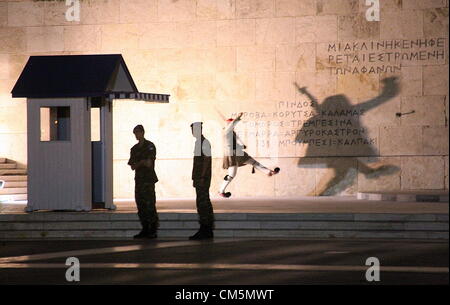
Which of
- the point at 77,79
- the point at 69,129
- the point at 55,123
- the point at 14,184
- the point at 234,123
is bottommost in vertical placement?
the point at 14,184

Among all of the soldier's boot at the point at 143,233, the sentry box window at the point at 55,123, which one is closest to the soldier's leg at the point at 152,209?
the soldier's boot at the point at 143,233

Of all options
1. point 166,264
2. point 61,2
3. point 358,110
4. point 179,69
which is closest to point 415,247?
point 166,264

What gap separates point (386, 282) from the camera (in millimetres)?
11844

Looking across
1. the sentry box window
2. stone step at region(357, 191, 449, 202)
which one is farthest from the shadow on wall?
the sentry box window

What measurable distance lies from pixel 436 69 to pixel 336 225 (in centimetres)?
820

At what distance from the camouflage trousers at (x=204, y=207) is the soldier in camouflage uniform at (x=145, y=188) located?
3.09 ft

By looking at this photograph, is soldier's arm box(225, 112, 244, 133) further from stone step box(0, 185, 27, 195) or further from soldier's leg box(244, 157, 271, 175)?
stone step box(0, 185, 27, 195)

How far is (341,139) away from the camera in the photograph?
25.5 m

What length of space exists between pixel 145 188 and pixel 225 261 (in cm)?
435

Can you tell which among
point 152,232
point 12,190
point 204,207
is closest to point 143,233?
point 152,232

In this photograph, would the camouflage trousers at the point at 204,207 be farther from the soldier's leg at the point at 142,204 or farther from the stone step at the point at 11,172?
the stone step at the point at 11,172

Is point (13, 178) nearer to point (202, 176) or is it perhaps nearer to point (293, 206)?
point (293, 206)

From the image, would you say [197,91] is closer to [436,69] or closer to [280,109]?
[280,109]

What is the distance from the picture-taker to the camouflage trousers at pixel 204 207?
17.7 m
